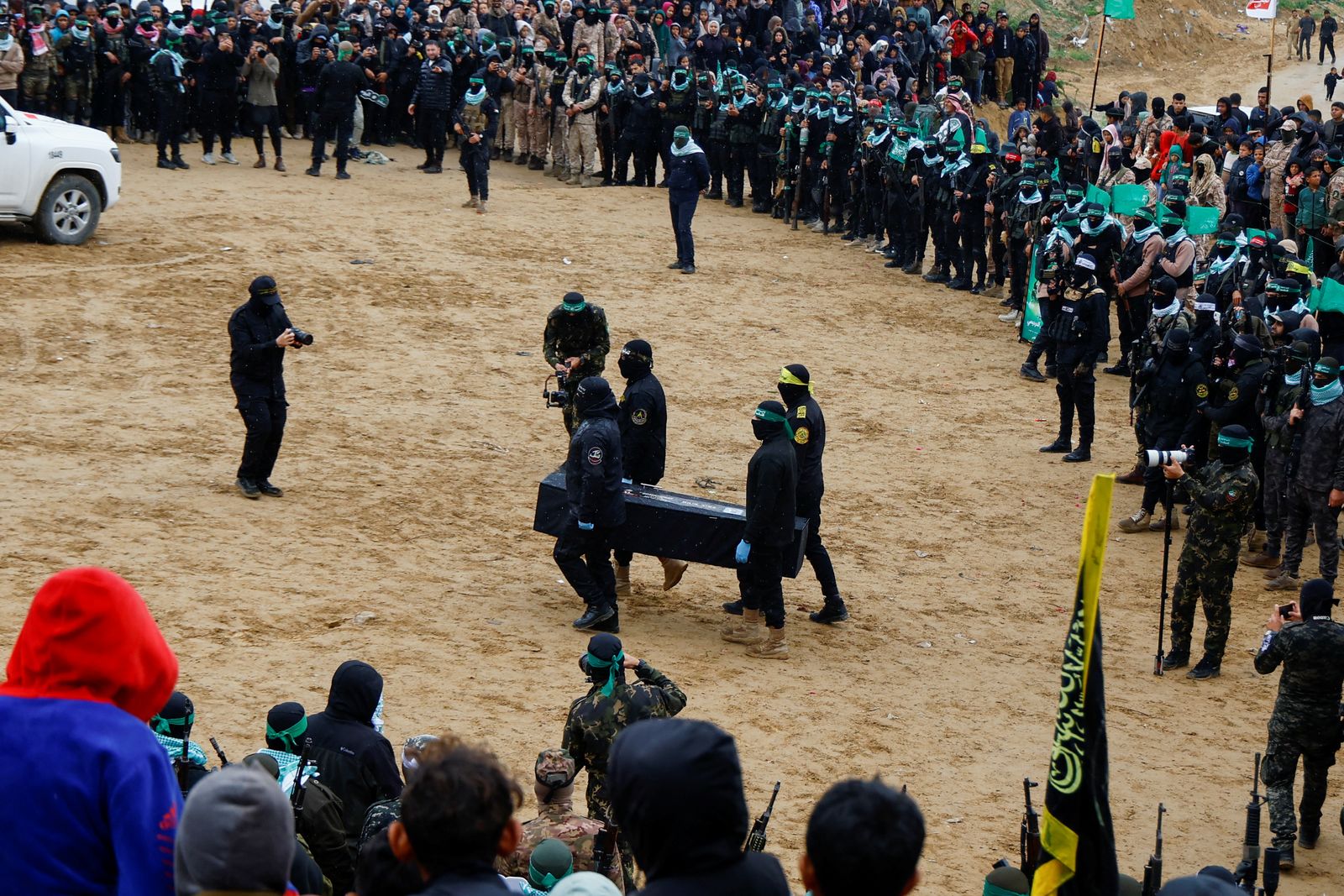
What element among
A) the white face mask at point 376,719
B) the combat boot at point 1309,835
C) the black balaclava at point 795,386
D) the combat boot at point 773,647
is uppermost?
the black balaclava at point 795,386

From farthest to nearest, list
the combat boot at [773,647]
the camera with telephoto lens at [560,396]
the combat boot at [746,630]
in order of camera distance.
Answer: the camera with telephoto lens at [560,396]
the combat boot at [746,630]
the combat boot at [773,647]

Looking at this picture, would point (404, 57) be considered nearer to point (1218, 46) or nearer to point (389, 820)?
point (389, 820)

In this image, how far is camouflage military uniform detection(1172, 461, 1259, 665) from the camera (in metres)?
10.6

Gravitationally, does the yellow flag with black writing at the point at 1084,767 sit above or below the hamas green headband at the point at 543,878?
above

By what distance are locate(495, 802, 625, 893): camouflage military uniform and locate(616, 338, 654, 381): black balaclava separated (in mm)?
5273

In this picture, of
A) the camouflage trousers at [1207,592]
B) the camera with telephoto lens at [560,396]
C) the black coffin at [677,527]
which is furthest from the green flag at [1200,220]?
the black coffin at [677,527]

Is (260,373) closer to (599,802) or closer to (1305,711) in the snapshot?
(599,802)

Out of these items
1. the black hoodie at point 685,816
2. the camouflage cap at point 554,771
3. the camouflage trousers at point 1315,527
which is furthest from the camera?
the camouflage trousers at point 1315,527

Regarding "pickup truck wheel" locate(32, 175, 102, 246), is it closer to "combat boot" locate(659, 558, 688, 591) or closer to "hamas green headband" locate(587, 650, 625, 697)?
"combat boot" locate(659, 558, 688, 591)

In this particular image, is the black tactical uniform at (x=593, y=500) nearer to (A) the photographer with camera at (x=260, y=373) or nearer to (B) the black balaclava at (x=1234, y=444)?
(A) the photographer with camera at (x=260, y=373)

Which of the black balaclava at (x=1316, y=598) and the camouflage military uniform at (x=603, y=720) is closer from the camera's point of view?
the camouflage military uniform at (x=603, y=720)

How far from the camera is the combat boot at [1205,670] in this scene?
1091 cm

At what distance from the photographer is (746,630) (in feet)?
35.7

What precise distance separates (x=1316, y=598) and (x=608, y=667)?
3.94m
